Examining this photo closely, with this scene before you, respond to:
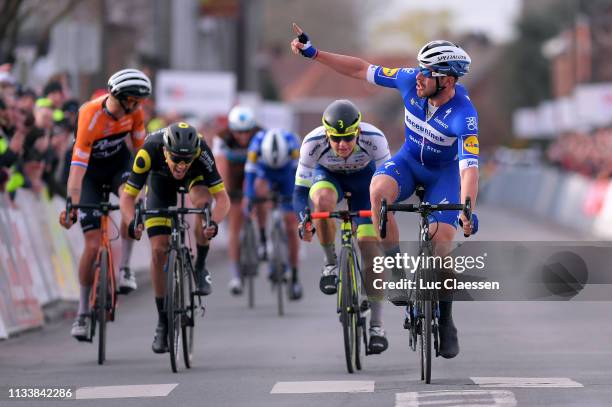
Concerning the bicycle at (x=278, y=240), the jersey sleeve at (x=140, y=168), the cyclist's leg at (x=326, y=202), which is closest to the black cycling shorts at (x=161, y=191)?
the jersey sleeve at (x=140, y=168)

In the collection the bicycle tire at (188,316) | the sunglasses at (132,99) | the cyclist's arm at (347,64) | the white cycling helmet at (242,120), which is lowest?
the bicycle tire at (188,316)

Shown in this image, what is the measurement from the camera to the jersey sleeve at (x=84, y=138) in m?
13.6

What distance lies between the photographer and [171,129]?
1269 centimetres

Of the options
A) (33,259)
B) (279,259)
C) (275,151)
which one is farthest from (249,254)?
(33,259)

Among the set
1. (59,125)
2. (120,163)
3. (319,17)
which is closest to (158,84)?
(59,125)

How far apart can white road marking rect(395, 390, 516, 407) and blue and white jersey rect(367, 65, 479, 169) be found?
1.66 meters

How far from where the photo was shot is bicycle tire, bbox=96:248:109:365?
1329 centimetres

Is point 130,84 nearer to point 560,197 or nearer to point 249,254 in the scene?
point 249,254

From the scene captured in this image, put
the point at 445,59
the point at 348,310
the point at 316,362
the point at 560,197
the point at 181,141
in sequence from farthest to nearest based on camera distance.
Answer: the point at 560,197 < the point at 316,362 < the point at 181,141 < the point at 348,310 < the point at 445,59

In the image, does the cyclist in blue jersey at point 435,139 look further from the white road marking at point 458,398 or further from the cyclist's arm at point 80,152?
the cyclist's arm at point 80,152

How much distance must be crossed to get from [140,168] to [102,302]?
1161 millimetres

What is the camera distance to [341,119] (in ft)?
41.0

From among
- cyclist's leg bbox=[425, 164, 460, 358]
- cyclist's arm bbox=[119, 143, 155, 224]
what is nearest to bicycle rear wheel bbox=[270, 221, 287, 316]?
cyclist's arm bbox=[119, 143, 155, 224]

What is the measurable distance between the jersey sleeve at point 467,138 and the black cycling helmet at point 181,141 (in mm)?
2028
